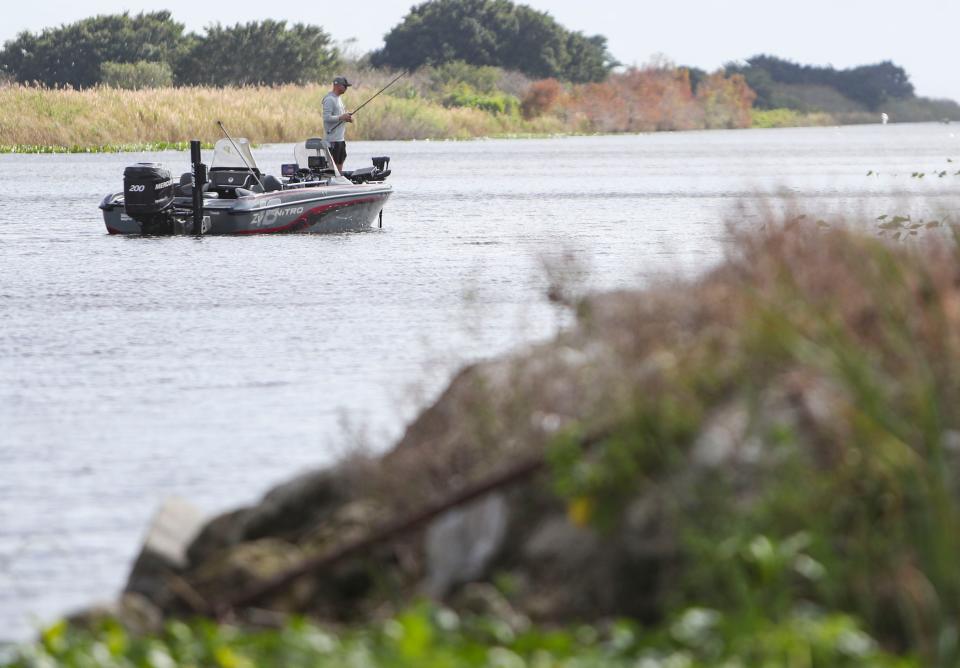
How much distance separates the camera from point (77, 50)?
100m

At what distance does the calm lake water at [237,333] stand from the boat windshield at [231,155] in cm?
100

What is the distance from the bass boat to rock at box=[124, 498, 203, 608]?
632 inches

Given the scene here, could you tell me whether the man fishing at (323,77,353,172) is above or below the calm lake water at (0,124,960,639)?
above

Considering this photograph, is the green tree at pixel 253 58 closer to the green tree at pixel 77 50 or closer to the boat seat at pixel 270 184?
the green tree at pixel 77 50

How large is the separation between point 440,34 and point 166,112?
193 ft

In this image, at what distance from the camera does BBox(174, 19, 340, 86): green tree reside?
313ft

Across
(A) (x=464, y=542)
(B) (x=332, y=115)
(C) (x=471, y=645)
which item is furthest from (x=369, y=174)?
(C) (x=471, y=645)

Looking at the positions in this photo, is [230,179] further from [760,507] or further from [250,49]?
[250,49]

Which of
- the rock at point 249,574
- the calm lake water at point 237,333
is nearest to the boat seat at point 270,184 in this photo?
the calm lake water at point 237,333

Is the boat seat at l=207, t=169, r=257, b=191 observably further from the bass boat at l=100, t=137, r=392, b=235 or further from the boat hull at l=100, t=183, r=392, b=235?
the boat hull at l=100, t=183, r=392, b=235

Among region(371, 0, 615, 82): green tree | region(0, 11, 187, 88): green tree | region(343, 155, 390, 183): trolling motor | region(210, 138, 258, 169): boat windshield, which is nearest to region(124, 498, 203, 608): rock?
region(210, 138, 258, 169): boat windshield

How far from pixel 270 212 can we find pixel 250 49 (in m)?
73.8

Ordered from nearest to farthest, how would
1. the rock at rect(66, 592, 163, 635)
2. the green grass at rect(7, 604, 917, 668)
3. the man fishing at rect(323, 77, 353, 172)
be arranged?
the green grass at rect(7, 604, 917, 668), the rock at rect(66, 592, 163, 635), the man fishing at rect(323, 77, 353, 172)

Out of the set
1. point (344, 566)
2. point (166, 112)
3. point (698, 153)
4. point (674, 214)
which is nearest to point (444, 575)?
point (344, 566)
